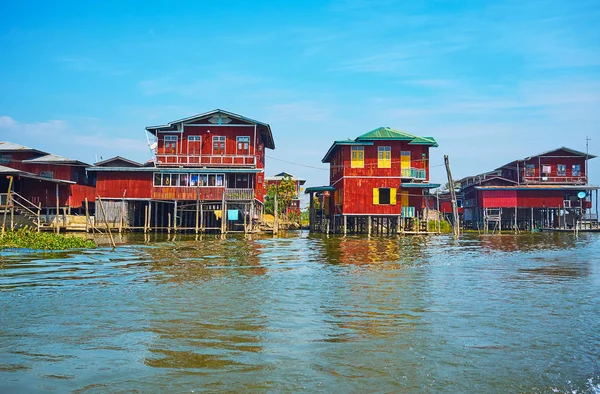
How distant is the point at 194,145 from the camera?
41.7 meters

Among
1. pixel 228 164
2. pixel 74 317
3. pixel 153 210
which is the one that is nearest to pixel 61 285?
pixel 74 317

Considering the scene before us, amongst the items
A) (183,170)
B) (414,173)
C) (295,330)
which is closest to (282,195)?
(183,170)

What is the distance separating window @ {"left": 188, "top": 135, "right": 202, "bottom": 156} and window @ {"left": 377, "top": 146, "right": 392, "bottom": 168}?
1368 cm

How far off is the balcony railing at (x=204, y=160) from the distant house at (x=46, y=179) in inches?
277

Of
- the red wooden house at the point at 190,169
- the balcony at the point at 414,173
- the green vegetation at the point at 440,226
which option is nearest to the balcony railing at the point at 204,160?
the red wooden house at the point at 190,169

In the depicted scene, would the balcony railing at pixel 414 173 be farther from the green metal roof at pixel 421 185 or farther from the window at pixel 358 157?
the window at pixel 358 157

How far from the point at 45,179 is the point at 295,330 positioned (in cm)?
3424

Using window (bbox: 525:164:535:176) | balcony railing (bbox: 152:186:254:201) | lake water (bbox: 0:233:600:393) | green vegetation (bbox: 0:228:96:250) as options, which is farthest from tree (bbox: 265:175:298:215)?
lake water (bbox: 0:233:600:393)

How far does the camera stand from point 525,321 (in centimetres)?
982

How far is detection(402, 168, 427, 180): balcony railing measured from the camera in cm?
4156

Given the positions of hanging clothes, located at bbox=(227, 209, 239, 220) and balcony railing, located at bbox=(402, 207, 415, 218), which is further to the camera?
balcony railing, located at bbox=(402, 207, 415, 218)

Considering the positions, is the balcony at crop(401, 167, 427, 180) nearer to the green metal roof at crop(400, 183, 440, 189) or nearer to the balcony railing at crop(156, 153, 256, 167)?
the green metal roof at crop(400, 183, 440, 189)

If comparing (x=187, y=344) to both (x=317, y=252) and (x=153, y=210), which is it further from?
(x=153, y=210)

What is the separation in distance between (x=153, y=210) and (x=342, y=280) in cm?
3221
